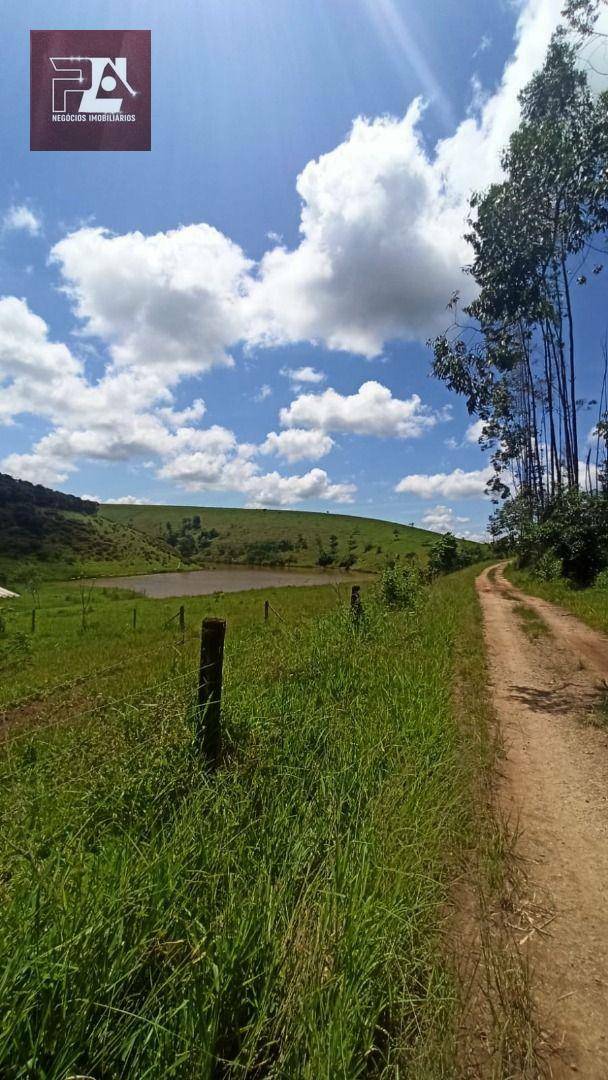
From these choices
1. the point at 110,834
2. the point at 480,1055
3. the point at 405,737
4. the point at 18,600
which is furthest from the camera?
the point at 18,600

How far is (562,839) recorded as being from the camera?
388 cm

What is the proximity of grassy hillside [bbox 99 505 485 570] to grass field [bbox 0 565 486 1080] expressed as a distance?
11034cm

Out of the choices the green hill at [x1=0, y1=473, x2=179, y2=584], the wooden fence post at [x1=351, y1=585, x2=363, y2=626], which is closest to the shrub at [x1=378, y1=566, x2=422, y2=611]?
the wooden fence post at [x1=351, y1=585, x2=363, y2=626]

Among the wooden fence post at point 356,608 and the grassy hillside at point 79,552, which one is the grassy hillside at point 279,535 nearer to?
the grassy hillside at point 79,552

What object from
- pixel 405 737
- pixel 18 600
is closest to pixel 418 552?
pixel 18 600

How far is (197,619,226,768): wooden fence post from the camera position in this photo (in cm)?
390

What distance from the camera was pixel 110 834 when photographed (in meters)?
3.14

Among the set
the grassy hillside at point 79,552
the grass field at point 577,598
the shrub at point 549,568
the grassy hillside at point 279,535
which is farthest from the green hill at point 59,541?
the grass field at point 577,598

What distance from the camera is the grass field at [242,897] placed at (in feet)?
5.98

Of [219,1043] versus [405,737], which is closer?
[219,1043]

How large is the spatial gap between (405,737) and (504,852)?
4.53ft

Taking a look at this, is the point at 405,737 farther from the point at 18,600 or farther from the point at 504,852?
the point at 18,600

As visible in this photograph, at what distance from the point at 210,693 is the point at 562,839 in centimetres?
332

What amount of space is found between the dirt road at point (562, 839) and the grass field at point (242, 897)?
509 mm
